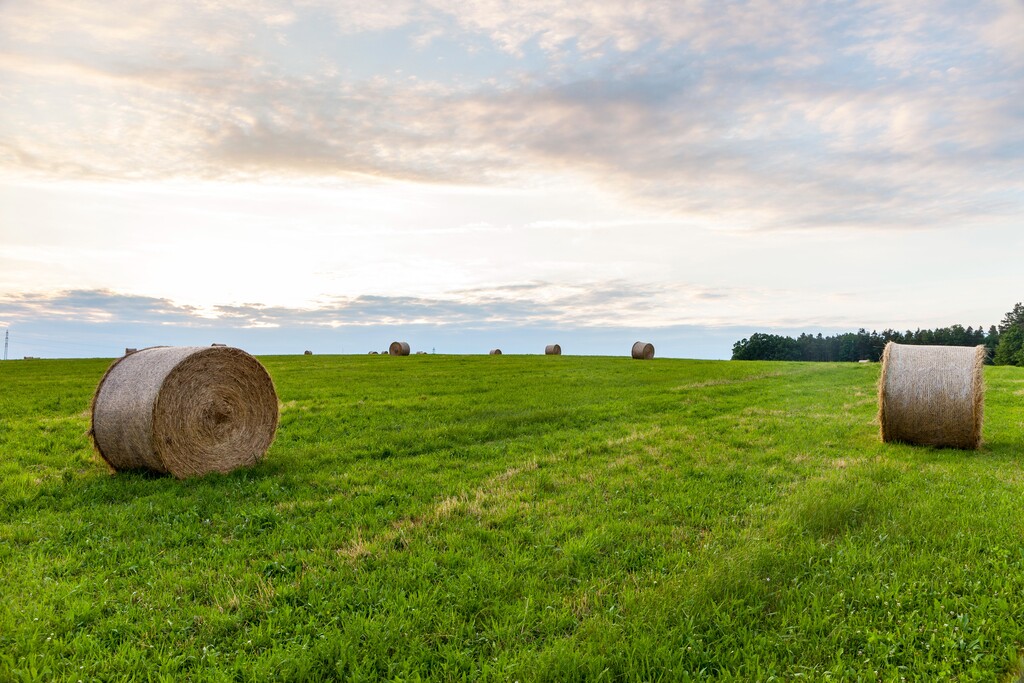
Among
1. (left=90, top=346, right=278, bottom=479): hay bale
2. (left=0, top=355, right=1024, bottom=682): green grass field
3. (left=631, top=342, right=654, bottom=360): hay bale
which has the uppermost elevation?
(left=631, top=342, right=654, bottom=360): hay bale

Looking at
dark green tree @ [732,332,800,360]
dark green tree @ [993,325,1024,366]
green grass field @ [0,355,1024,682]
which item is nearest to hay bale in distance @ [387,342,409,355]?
green grass field @ [0,355,1024,682]

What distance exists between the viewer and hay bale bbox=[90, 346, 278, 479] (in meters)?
12.4

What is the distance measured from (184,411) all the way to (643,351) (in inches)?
1680

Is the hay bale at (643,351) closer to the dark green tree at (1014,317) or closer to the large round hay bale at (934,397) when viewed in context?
the large round hay bale at (934,397)

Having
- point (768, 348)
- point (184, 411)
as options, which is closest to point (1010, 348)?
point (768, 348)

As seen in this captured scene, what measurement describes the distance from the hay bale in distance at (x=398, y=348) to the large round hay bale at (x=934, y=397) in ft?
149

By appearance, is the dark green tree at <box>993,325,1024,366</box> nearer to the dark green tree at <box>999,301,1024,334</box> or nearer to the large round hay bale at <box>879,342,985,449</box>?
the dark green tree at <box>999,301,1024,334</box>

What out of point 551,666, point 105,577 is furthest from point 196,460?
point 551,666

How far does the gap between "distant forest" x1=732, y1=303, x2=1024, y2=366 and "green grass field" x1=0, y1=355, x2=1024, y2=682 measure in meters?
71.9

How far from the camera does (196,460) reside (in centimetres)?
1290

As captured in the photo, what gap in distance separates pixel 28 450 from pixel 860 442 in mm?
19894

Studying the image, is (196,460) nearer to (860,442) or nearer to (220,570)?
(220,570)

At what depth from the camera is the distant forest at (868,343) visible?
8025 cm

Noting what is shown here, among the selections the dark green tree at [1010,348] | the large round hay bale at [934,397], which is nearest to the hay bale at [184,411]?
the large round hay bale at [934,397]
